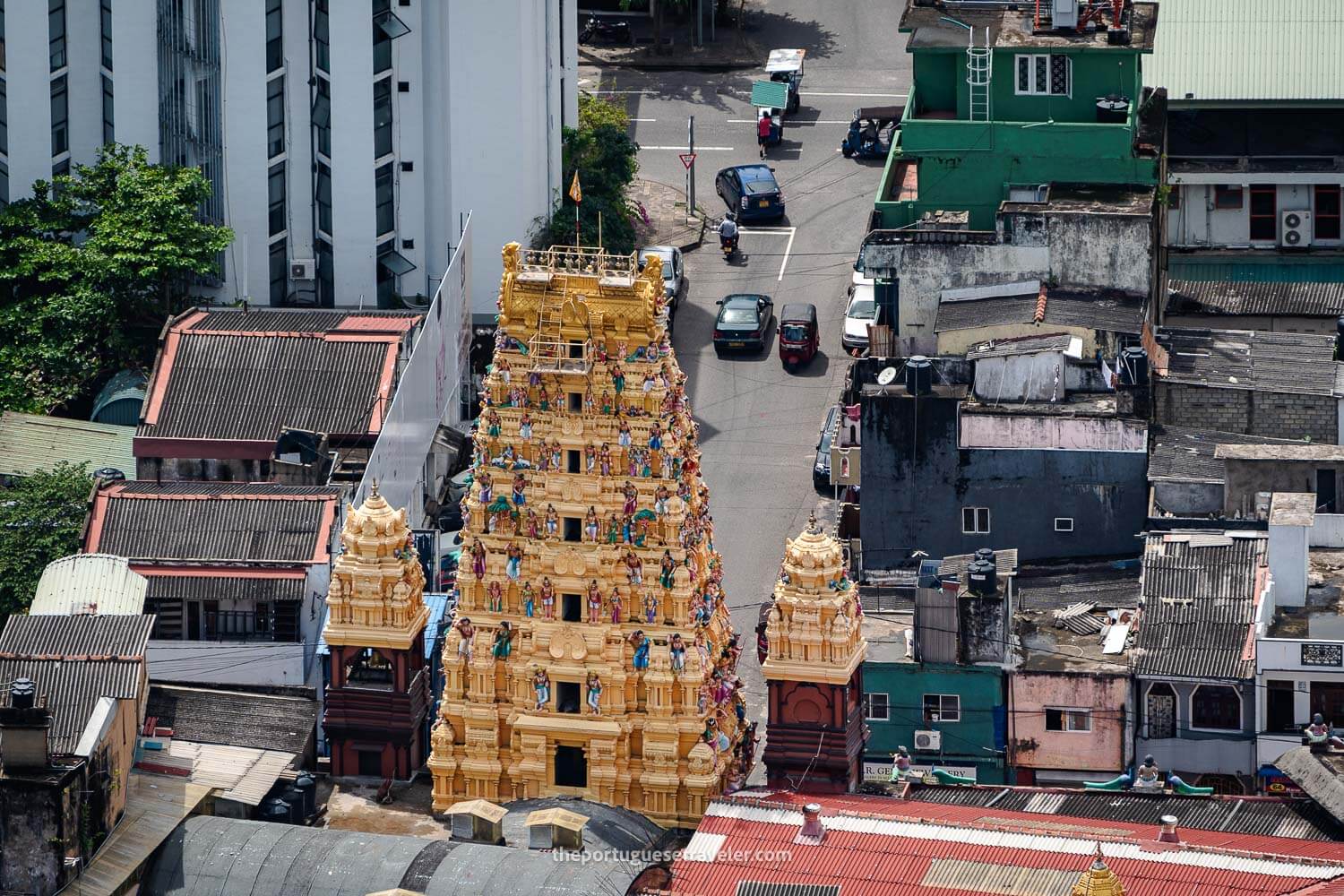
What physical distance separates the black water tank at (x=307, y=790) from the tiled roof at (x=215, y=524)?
1621 centimetres

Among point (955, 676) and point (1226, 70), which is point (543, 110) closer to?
point (1226, 70)

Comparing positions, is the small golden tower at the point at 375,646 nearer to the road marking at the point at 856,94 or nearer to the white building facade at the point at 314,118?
the white building facade at the point at 314,118

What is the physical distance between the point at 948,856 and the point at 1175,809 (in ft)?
38.5

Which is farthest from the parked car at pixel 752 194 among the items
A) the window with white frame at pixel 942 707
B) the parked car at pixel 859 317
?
the window with white frame at pixel 942 707

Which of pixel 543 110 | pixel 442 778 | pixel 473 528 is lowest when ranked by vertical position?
pixel 442 778

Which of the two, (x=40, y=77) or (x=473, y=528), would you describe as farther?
(x=40, y=77)

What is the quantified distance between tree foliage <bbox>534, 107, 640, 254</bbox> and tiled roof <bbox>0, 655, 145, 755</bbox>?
48.1 m

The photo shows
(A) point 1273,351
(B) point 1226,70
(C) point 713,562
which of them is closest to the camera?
(C) point 713,562

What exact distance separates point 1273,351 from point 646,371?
41.6 metres

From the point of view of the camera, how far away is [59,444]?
15438 centimetres

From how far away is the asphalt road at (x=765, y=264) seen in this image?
157m

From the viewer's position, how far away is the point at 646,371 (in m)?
121

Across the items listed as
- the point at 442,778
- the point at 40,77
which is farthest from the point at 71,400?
the point at 442,778

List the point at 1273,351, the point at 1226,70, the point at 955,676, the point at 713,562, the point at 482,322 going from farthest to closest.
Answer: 1. the point at 1226,70
2. the point at 482,322
3. the point at 1273,351
4. the point at 955,676
5. the point at 713,562
